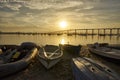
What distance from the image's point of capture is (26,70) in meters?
18.5

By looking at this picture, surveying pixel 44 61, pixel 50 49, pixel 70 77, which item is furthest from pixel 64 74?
pixel 50 49

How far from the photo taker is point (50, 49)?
1049 inches

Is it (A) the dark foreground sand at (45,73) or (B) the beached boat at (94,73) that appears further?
(A) the dark foreground sand at (45,73)

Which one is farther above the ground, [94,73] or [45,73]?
[94,73]

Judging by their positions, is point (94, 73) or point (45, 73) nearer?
point (94, 73)

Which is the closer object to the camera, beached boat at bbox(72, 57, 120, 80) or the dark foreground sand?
beached boat at bbox(72, 57, 120, 80)

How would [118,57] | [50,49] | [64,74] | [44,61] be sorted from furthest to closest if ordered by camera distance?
[50,49] → [118,57] → [44,61] → [64,74]

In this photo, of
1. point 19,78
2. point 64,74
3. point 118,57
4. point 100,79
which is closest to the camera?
point 100,79

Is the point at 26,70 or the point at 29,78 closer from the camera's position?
the point at 29,78

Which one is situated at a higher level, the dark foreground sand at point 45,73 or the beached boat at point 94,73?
the beached boat at point 94,73

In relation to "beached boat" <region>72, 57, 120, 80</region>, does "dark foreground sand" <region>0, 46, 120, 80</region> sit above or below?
below

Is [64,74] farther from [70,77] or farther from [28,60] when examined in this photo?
[28,60]

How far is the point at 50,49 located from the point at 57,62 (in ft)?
22.1

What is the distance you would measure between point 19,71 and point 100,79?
7.87 metres
